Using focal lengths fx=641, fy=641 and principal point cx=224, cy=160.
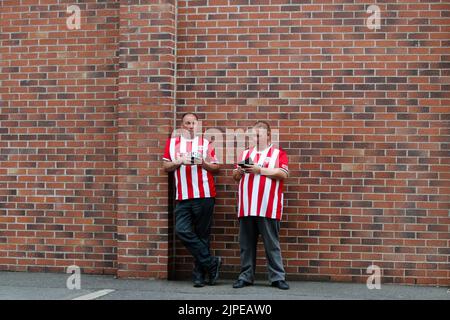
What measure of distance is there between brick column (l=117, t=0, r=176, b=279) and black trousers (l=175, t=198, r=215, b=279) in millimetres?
376

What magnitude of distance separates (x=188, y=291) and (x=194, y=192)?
1095 mm

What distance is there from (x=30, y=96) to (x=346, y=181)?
4089 mm

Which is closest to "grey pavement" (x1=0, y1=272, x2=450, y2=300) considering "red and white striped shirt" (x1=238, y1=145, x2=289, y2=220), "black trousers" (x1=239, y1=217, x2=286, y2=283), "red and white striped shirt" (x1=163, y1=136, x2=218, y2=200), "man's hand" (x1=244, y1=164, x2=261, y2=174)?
"black trousers" (x1=239, y1=217, x2=286, y2=283)

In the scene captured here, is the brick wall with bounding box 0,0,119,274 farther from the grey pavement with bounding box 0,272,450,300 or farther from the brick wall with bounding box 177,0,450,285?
the brick wall with bounding box 177,0,450,285

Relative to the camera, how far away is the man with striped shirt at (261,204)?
23.1 feet

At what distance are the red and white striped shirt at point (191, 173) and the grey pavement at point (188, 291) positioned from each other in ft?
3.45

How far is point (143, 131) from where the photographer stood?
7590 millimetres

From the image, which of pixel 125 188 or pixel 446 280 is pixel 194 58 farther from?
pixel 446 280

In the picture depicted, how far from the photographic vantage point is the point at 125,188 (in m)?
7.60

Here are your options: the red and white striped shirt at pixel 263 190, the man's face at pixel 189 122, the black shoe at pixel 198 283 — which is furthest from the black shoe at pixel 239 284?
the man's face at pixel 189 122

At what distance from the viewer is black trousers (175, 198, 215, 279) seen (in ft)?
23.3

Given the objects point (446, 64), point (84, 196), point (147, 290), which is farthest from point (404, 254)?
point (84, 196)

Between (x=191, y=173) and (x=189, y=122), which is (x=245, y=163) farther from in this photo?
(x=189, y=122)

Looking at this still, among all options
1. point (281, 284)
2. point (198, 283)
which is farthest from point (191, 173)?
point (281, 284)
